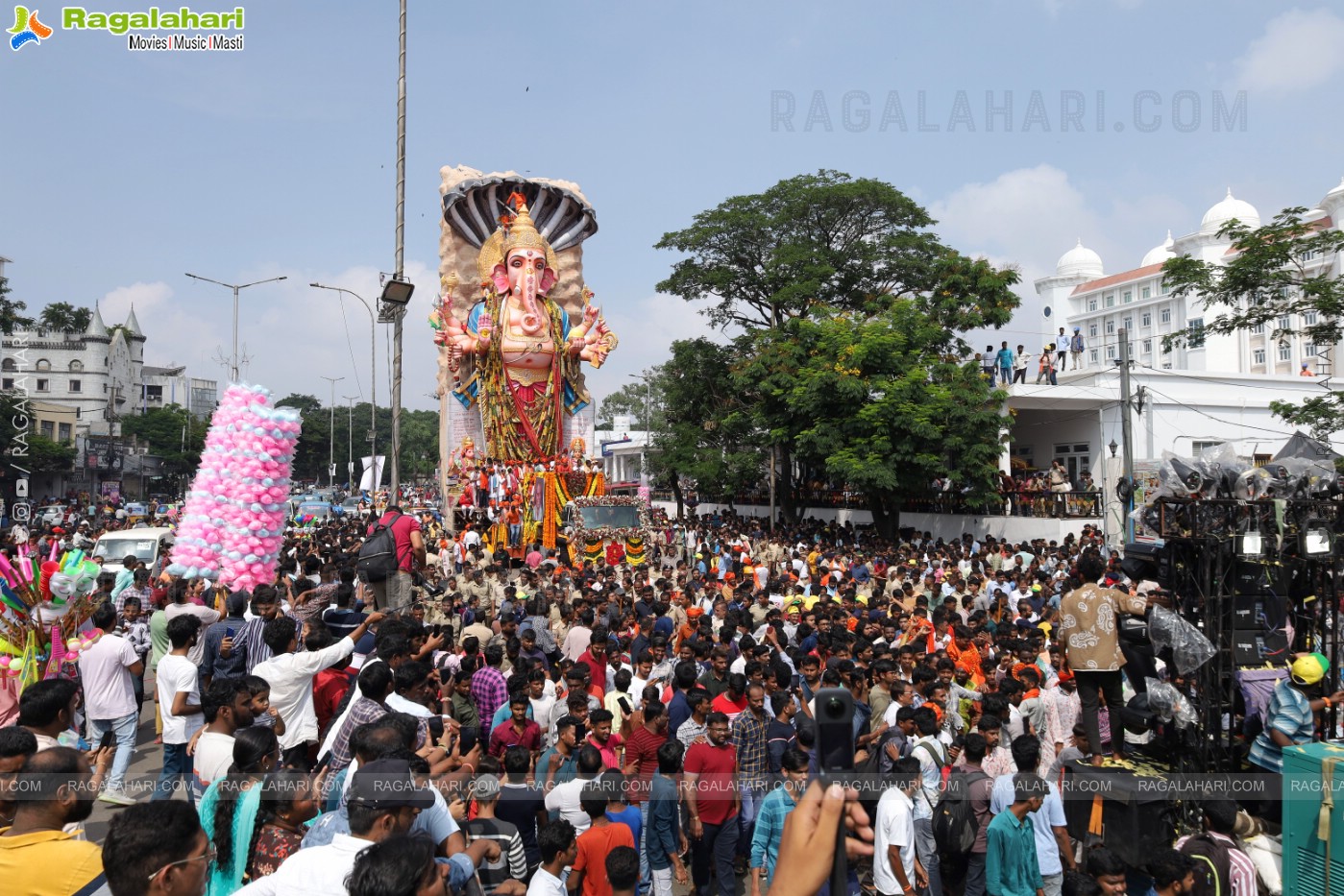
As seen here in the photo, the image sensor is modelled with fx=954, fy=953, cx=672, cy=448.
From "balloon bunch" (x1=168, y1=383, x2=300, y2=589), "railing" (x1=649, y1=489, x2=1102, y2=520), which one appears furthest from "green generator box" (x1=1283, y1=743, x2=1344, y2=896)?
"railing" (x1=649, y1=489, x2=1102, y2=520)

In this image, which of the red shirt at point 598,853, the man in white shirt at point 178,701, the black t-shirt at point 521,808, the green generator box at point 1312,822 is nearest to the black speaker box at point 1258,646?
the green generator box at point 1312,822

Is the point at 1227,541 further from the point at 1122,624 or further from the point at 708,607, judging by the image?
the point at 708,607

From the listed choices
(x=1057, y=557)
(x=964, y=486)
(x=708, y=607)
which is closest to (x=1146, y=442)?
(x=964, y=486)

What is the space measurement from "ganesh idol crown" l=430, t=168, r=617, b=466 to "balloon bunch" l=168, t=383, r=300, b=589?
545 inches

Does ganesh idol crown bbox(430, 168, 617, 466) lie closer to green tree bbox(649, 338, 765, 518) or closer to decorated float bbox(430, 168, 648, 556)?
decorated float bbox(430, 168, 648, 556)

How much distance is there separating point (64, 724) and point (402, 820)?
2276 mm

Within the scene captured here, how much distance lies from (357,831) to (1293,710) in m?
5.29

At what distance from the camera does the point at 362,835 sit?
10.2 feet

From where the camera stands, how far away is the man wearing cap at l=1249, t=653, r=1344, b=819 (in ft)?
18.4

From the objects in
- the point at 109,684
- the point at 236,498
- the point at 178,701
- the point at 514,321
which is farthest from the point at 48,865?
the point at 514,321

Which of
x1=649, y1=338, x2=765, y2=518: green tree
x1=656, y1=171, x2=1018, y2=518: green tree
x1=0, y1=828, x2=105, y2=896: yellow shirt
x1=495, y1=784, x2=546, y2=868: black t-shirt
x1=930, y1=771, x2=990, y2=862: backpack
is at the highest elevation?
x1=656, y1=171, x2=1018, y2=518: green tree

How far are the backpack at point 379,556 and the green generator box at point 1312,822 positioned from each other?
7.27 metres

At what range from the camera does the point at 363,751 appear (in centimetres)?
365

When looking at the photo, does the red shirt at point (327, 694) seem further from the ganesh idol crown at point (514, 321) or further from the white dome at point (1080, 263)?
the white dome at point (1080, 263)
